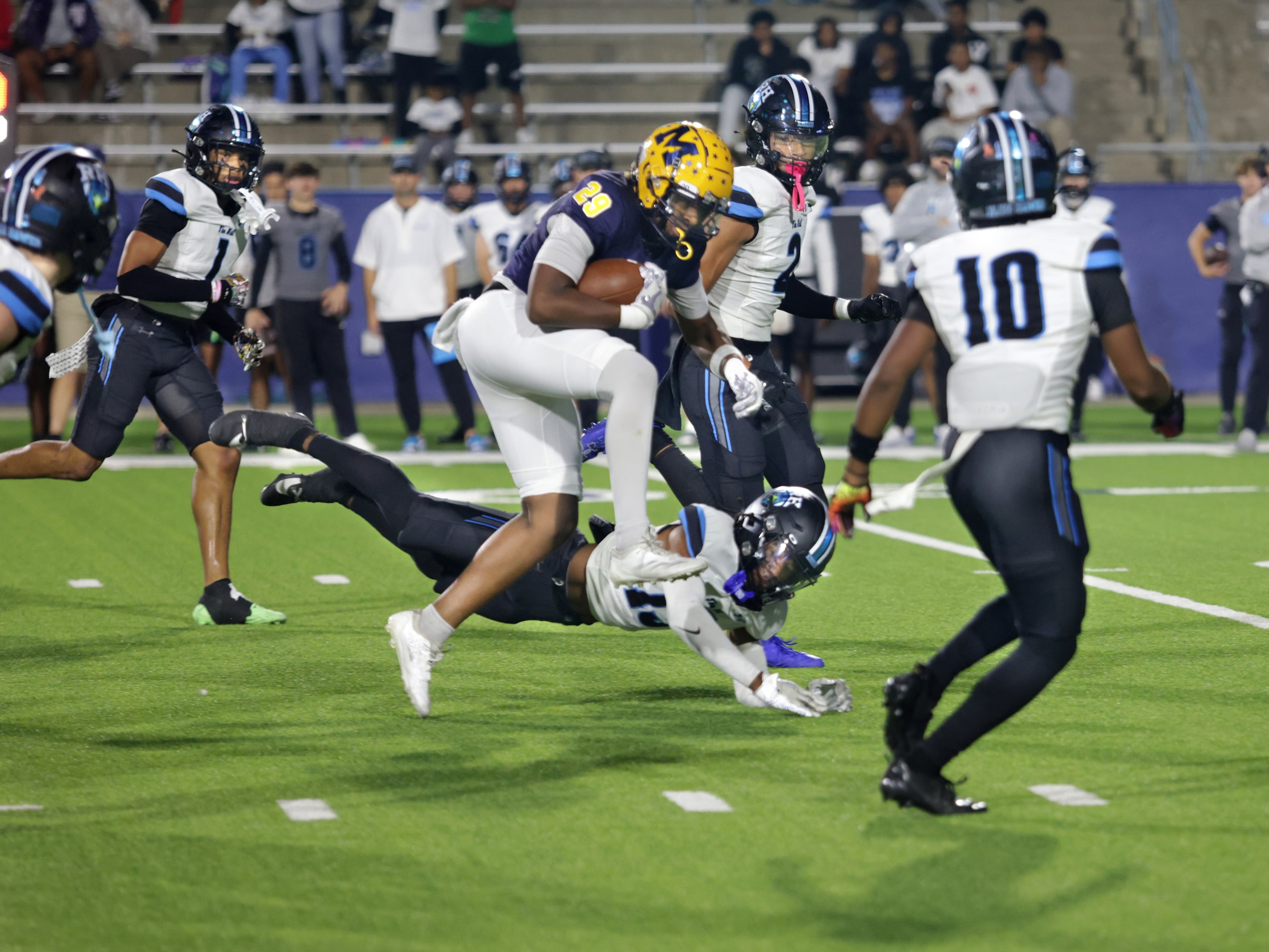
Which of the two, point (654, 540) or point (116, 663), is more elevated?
point (654, 540)

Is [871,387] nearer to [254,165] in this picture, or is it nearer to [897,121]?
[254,165]

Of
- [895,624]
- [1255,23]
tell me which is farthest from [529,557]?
[1255,23]

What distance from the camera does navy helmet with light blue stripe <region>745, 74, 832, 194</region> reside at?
20.4ft

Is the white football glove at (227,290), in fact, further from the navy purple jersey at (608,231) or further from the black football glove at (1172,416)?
the black football glove at (1172,416)

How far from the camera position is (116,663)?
6.18 metres

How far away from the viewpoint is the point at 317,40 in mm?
19078

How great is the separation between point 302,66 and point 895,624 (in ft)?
46.3

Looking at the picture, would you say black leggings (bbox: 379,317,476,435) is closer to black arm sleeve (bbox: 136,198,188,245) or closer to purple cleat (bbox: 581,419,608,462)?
black arm sleeve (bbox: 136,198,188,245)

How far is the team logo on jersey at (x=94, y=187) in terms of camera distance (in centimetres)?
452

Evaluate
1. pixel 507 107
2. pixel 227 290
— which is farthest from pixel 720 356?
pixel 507 107

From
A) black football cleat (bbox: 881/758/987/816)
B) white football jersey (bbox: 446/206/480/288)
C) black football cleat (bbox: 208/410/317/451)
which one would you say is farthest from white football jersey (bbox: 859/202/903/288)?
black football cleat (bbox: 881/758/987/816)

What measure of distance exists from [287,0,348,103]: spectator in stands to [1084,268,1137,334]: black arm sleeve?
52.6 feet

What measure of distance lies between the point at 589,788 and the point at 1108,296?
1785 millimetres

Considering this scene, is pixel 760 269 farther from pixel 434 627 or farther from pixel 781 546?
pixel 434 627
